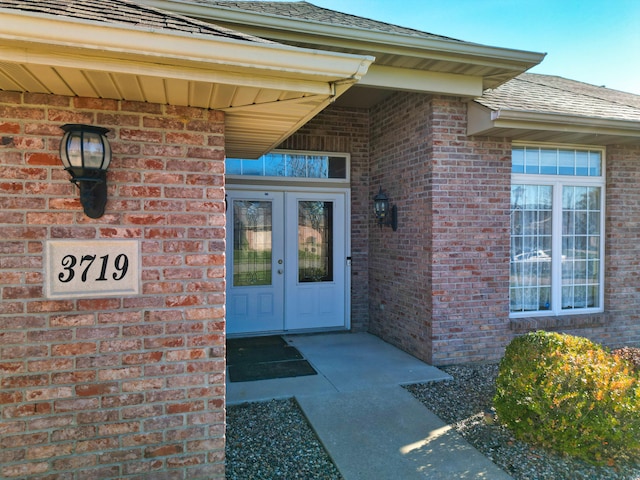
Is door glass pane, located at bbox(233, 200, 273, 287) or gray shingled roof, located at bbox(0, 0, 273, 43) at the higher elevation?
gray shingled roof, located at bbox(0, 0, 273, 43)

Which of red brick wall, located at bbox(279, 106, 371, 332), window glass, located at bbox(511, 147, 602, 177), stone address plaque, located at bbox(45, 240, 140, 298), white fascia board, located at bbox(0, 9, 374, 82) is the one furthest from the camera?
red brick wall, located at bbox(279, 106, 371, 332)

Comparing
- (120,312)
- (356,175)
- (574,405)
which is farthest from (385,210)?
(120,312)

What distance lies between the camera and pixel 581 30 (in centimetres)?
846

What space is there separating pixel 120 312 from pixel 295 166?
4479 millimetres

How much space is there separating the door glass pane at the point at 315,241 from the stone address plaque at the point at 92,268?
425cm

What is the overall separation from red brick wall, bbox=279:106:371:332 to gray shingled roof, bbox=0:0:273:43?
4231 millimetres

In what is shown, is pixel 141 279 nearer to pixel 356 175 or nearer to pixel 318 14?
pixel 318 14

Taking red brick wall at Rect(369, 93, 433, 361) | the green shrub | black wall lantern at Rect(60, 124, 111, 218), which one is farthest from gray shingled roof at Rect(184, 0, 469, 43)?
the green shrub

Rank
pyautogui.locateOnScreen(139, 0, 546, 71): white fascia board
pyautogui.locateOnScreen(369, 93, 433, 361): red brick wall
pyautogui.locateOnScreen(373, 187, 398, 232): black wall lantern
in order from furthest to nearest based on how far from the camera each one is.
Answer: pyautogui.locateOnScreen(373, 187, 398, 232): black wall lantern, pyautogui.locateOnScreen(369, 93, 433, 361): red brick wall, pyautogui.locateOnScreen(139, 0, 546, 71): white fascia board

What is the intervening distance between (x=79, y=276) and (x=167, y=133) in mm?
933

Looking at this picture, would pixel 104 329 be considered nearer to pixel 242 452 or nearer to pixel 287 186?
pixel 242 452

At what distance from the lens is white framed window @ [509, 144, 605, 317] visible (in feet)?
18.0

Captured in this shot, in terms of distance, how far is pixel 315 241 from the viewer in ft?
21.7

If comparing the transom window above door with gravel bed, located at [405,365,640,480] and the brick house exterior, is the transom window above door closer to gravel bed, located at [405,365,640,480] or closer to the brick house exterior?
the brick house exterior
